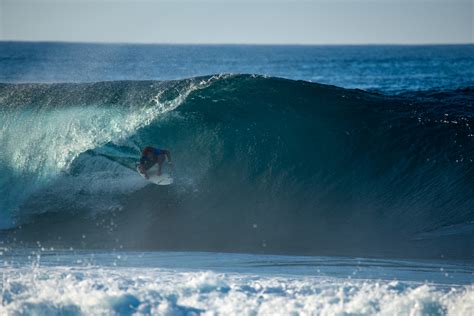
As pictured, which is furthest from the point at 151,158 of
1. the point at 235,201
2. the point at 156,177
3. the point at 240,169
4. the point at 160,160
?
the point at 240,169

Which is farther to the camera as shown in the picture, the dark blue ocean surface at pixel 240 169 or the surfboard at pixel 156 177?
the surfboard at pixel 156 177

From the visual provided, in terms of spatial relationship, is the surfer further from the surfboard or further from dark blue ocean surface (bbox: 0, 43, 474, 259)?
A: dark blue ocean surface (bbox: 0, 43, 474, 259)

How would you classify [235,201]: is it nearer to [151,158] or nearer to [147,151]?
[151,158]

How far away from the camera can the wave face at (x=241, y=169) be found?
9688mm

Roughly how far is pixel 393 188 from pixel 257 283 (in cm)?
468

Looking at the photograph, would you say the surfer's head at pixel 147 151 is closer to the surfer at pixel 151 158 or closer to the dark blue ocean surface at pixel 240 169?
the surfer at pixel 151 158

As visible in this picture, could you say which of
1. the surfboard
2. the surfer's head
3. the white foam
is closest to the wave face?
the surfboard

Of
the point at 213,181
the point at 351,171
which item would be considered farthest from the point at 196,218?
the point at 351,171

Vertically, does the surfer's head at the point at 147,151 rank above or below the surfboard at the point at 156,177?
above

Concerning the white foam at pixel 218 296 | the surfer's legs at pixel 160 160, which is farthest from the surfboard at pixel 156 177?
the white foam at pixel 218 296

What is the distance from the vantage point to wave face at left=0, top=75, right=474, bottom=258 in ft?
31.8

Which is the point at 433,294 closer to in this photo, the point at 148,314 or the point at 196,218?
the point at 148,314

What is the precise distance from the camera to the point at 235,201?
10.6 meters

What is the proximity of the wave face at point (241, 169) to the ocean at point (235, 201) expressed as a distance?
33mm
